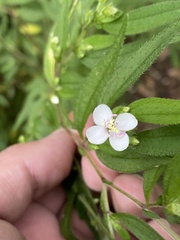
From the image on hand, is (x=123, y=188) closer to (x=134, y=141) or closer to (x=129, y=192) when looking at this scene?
(x=129, y=192)

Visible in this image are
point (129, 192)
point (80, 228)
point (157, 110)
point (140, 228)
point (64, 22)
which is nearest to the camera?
point (157, 110)

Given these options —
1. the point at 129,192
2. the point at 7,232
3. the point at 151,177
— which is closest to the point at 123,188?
the point at 129,192

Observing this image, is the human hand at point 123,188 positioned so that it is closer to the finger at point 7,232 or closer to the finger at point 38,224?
the finger at point 38,224

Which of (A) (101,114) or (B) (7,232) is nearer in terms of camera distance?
(A) (101,114)

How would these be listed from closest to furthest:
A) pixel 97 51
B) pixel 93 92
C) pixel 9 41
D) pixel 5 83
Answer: pixel 93 92 < pixel 97 51 < pixel 9 41 < pixel 5 83

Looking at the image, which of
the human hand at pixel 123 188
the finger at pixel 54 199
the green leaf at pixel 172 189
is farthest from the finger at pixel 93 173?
the green leaf at pixel 172 189

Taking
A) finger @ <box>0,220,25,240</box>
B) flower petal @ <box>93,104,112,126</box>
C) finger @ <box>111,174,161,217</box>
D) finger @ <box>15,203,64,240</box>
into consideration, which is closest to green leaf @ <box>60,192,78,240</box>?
finger @ <box>15,203,64,240</box>

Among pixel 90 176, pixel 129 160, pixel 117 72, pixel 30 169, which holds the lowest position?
pixel 90 176

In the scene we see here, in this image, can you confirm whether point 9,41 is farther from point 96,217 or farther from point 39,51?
point 96,217

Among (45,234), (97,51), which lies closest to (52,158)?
(45,234)
